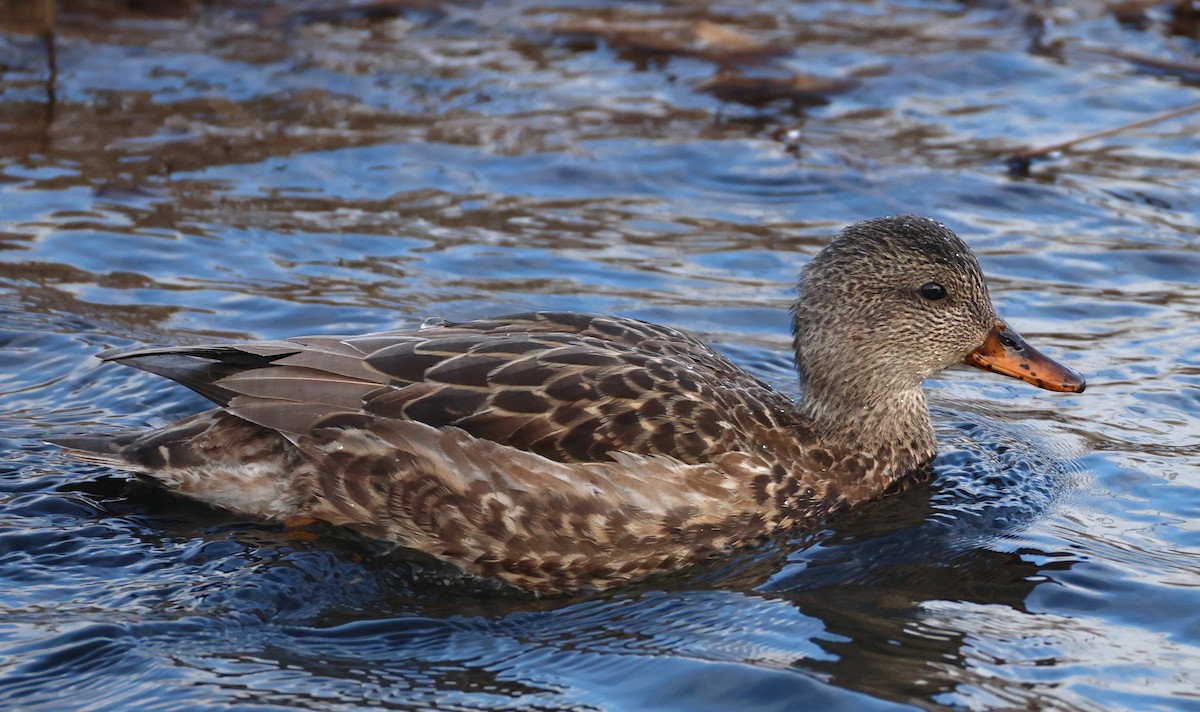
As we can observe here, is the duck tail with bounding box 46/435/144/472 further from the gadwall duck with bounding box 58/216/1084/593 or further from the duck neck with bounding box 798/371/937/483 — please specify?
the duck neck with bounding box 798/371/937/483

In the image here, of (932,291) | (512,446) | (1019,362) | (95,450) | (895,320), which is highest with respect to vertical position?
(932,291)

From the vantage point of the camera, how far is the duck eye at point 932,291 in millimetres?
7438

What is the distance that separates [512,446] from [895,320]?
207 cm

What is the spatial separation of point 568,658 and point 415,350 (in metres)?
1.69

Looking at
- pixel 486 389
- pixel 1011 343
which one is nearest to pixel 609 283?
pixel 1011 343

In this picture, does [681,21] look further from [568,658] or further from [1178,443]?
[568,658]

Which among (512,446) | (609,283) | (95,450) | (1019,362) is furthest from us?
(609,283)

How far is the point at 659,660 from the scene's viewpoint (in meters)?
5.82

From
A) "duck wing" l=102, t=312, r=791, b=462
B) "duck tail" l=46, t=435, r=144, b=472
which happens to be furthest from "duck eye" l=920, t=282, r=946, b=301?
"duck tail" l=46, t=435, r=144, b=472

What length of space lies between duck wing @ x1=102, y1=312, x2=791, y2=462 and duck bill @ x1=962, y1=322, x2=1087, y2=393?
1.28 meters

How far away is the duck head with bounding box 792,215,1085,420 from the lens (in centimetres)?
743

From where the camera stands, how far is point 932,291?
293 inches

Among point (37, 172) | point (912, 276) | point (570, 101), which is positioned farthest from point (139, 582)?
point (570, 101)

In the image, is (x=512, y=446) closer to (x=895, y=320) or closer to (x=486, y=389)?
(x=486, y=389)
